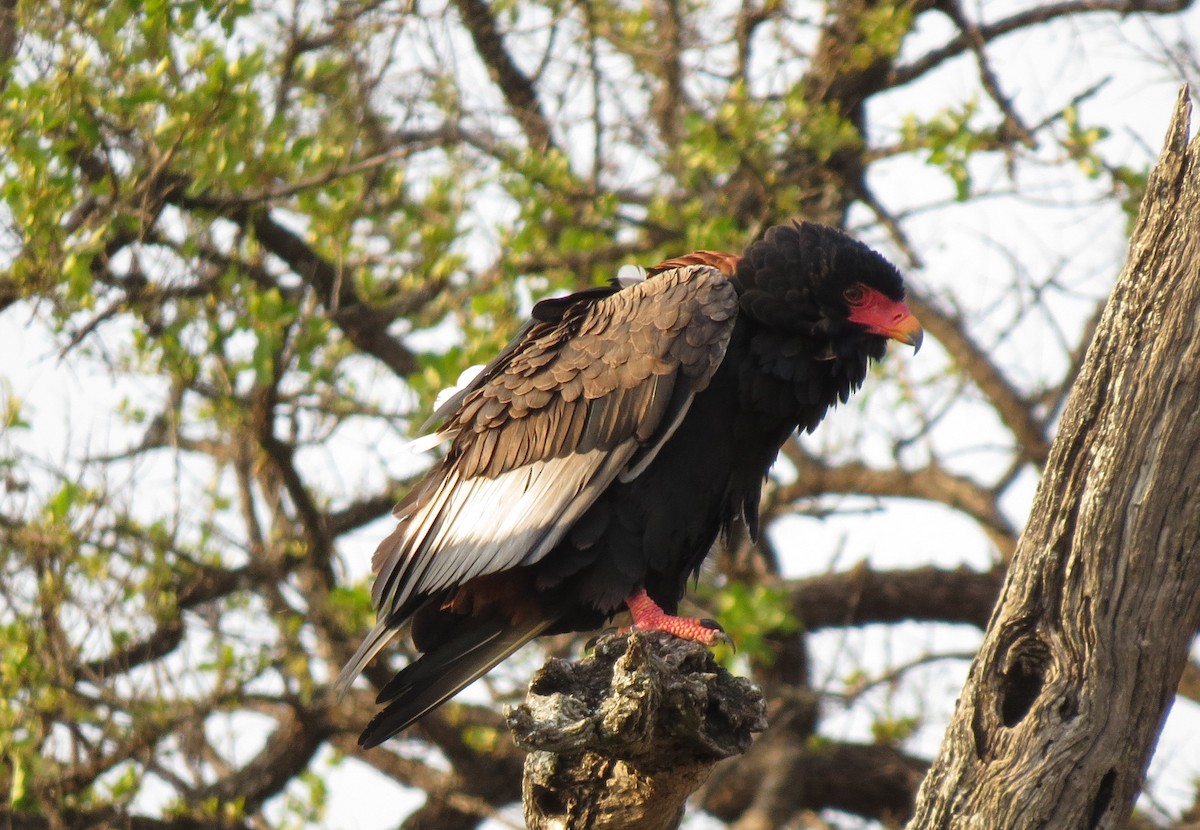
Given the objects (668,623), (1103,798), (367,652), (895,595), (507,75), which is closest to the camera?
(1103,798)

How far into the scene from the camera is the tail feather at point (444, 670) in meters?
4.11

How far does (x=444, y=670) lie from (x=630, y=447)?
2.95 feet

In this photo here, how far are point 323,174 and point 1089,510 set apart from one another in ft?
12.9

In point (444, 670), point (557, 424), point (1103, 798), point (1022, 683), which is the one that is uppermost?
point (557, 424)

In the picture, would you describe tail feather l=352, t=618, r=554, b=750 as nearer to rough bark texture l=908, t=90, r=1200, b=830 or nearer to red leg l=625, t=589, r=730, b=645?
red leg l=625, t=589, r=730, b=645

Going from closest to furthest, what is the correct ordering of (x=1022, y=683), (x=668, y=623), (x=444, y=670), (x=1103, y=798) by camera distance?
(x=1103, y=798)
(x=1022, y=683)
(x=668, y=623)
(x=444, y=670)

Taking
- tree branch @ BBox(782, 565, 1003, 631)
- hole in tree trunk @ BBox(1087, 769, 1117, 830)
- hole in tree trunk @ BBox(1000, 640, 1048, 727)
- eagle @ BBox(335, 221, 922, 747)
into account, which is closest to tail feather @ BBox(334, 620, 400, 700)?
eagle @ BBox(335, 221, 922, 747)

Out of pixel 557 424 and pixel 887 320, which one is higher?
pixel 887 320

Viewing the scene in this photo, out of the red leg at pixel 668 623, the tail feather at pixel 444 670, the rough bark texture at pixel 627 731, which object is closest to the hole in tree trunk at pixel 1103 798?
the rough bark texture at pixel 627 731

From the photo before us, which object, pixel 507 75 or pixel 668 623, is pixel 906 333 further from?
pixel 507 75

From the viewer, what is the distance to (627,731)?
306cm

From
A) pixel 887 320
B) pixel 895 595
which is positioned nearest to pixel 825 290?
pixel 887 320

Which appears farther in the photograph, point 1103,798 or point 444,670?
point 444,670

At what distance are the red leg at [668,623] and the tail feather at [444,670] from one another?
31 centimetres
